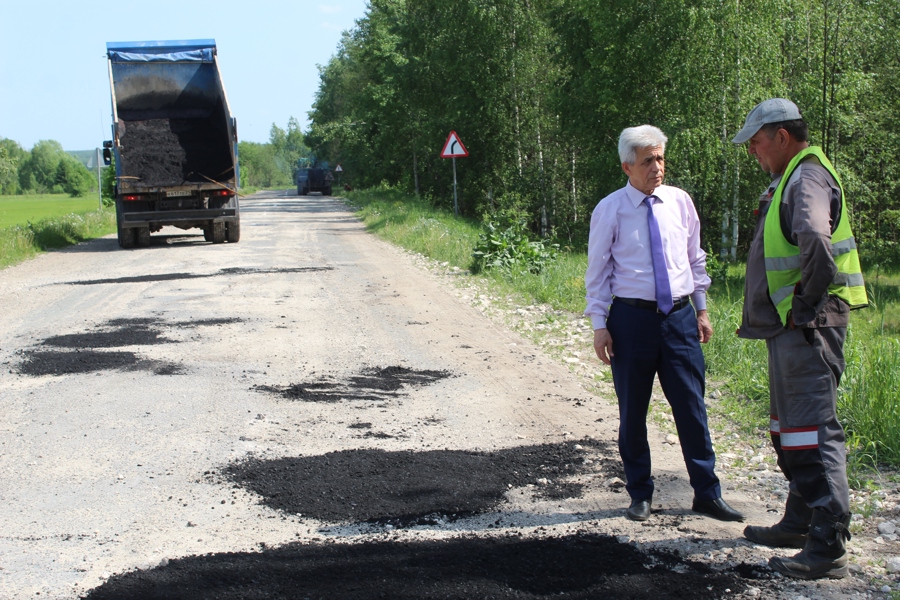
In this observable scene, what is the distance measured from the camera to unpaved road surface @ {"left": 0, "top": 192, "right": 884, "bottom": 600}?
339cm

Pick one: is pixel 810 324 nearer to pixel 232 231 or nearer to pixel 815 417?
pixel 815 417

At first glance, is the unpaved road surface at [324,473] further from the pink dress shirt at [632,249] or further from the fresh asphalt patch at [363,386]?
the pink dress shirt at [632,249]

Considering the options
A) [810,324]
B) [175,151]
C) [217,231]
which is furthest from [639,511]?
[217,231]

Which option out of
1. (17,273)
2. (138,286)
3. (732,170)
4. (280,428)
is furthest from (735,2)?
(280,428)

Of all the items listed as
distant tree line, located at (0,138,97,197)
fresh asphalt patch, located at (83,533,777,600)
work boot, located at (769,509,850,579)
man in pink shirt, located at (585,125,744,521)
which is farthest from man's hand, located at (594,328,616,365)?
distant tree line, located at (0,138,97,197)

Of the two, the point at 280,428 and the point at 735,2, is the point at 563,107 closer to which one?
the point at 735,2

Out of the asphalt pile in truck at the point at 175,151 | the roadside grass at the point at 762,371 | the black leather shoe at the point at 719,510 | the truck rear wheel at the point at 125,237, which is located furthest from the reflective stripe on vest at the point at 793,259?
the truck rear wheel at the point at 125,237

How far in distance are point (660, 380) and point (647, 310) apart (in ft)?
1.20

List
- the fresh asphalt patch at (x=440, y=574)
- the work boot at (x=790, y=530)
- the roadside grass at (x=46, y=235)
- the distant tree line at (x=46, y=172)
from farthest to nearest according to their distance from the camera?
the distant tree line at (x=46, y=172) → the roadside grass at (x=46, y=235) → the work boot at (x=790, y=530) → the fresh asphalt patch at (x=440, y=574)

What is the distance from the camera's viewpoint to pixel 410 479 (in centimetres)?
455

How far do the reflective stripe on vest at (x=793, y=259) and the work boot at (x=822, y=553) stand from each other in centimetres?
83

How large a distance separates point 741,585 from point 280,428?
3.25 metres

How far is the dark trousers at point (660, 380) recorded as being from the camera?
3.98 m

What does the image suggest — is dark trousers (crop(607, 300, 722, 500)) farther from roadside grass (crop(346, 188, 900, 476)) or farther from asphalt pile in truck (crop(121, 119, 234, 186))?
asphalt pile in truck (crop(121, 119, 234, 186))
